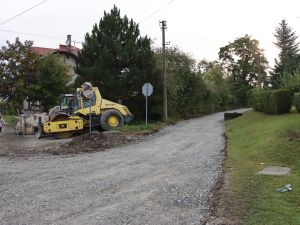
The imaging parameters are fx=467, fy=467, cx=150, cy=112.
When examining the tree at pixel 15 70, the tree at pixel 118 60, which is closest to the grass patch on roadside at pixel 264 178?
the tree at pixel 118 60

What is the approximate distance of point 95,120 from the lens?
26234 mm

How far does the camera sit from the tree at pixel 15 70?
144ft

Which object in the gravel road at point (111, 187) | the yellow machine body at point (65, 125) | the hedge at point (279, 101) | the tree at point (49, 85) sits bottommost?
the gravel road at point (111, 187)

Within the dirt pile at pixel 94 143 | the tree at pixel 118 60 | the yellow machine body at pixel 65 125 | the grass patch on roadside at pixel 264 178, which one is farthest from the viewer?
the tree at pixel 118 60

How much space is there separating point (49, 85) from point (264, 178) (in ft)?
109

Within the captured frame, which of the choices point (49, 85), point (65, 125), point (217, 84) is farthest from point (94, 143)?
point (217, 84)

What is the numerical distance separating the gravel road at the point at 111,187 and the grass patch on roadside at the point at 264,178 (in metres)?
0.58

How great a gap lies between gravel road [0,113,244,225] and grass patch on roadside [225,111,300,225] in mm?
583

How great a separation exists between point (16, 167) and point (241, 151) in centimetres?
758

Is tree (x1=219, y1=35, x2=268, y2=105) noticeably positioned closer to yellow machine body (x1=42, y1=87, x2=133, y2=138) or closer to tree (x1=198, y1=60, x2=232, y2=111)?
tree (x1=198, y1=60, x2=232, y2=111)

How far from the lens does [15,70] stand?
44.2 m

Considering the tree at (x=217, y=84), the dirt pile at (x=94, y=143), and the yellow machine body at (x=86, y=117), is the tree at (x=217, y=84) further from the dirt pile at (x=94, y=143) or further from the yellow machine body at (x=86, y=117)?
the dirt pile at (x=94, y=143)

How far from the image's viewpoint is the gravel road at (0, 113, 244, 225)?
7.71m

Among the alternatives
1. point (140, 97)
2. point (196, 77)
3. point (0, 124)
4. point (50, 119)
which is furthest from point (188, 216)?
point (196, 77)
